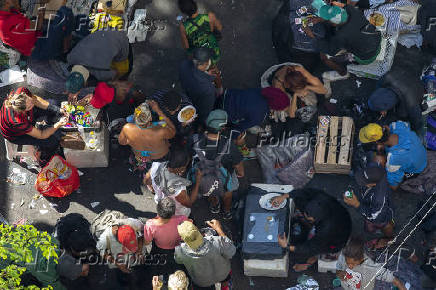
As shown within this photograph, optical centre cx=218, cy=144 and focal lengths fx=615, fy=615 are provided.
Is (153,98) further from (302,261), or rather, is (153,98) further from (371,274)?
(371,274)

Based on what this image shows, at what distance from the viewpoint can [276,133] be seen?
33.7 feet

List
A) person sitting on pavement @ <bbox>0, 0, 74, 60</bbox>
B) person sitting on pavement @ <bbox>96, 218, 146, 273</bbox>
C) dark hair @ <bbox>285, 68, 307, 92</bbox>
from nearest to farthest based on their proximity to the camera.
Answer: person sitting on pavement @ <bbox>96, 218, 146, 273</bbox>
person sitting on pavement @ <bbox>0, 0, 74, 60</bbox>
dark hair @ <bbox>285, 68, 307, 92</bbox>

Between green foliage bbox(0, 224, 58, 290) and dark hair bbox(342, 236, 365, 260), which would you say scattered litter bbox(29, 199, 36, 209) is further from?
dark hair bbox(342, 236, 365, 260)

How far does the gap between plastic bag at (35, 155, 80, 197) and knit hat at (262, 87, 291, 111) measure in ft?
10.9

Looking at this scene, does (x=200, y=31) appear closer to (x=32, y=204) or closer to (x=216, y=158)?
(x=216, y=158)

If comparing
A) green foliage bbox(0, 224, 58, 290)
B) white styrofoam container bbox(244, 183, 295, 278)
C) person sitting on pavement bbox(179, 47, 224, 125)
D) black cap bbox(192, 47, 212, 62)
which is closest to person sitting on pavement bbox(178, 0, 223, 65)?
person sitting on pavement bbox(179, 47, 224, 125)

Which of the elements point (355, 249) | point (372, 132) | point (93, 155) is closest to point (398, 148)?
point (372, 132)

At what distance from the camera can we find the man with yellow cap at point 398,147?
30.2 feet

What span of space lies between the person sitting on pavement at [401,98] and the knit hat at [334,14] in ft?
3.77

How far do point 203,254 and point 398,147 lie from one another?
11.3 ft

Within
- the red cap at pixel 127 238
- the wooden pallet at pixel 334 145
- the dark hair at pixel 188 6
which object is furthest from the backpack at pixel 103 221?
the dark hair at pixel 188 6

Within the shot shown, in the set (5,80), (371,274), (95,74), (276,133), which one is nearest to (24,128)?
(95,74)

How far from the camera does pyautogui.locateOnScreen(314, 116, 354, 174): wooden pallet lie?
31.9ft

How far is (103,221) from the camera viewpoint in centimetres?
906
